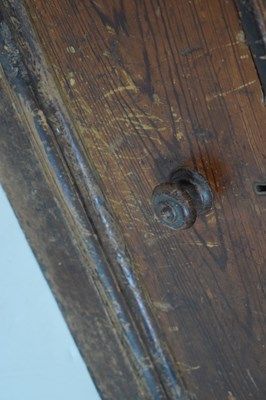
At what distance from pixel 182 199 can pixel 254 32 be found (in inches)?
8.7

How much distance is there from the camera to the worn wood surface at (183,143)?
2.73ft

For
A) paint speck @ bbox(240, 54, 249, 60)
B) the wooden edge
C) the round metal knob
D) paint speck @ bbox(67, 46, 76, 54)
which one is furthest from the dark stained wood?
paint speck @ bbox(240, 54, 249, 60)

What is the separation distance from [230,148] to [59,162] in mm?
304

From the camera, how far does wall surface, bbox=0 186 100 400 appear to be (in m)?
1.21

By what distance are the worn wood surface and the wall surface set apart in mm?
206

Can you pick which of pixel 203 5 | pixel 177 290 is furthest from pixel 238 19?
pixel 177 290

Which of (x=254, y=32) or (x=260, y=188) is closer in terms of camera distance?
(x=254, y=32)

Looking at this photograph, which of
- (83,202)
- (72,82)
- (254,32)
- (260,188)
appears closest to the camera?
(254,32)

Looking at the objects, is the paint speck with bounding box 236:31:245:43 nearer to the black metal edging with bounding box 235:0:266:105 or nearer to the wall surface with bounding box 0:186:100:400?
the black metal edging with bounding box 235:0:266:105

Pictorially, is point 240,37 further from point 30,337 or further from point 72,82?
point 30,337

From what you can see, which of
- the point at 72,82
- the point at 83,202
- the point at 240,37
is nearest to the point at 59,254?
the point at 83,202

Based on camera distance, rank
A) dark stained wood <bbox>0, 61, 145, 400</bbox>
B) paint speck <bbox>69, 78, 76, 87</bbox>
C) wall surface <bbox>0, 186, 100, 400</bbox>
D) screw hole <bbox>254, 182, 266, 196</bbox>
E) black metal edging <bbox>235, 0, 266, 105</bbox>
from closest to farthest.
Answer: black metal edging <bbox>235, 0, 266, 105</bbox> → screw hole <bbox>254, 182, 266, 196</bbox> → paint speck <bbox>69, 78, 76, 87</bbox> → dark stained wood <bbox>0, 61, 145, 400</bbox> → wall surface <bbox>0, 186, 100, 400</bbox>

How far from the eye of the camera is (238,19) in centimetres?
77

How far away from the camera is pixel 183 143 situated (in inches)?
36.0
